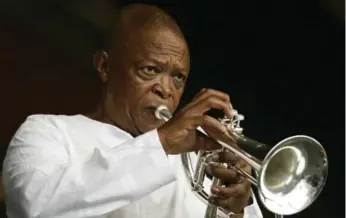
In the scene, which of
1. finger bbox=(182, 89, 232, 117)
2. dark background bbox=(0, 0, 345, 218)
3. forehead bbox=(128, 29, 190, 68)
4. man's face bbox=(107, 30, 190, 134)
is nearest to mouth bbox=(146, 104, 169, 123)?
man's face bbox=(107, 30, 190, 134)

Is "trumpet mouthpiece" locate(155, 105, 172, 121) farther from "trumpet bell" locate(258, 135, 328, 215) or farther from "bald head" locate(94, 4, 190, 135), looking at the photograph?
"trumpet bell" locate(258, 135, 328, 215)

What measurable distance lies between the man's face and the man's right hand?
22cm

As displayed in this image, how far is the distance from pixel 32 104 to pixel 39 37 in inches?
6.7

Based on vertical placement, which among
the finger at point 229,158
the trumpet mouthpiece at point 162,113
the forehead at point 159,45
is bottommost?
the finger at point 229,158

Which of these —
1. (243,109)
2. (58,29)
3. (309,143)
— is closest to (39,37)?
(58,29)

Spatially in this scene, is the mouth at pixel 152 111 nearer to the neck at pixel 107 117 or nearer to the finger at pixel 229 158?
the neck at pixel 107 117

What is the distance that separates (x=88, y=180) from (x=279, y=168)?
369 mm

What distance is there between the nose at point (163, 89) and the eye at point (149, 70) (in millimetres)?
23

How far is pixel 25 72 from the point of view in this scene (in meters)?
1.78

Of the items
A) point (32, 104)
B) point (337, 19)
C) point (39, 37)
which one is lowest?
point (32, 104)

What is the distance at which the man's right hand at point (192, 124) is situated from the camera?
4.07 feet

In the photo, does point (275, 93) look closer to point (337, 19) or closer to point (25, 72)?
point (337, 19)

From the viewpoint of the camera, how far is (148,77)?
1513 millimetres

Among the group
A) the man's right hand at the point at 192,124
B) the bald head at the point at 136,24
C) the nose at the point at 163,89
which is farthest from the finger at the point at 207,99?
the bald head at the point at 136,24
